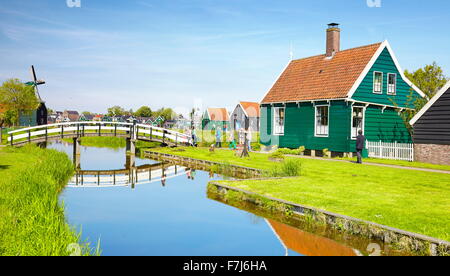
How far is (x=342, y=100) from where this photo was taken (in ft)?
→ 72.5

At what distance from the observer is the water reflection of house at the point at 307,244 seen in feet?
24.5

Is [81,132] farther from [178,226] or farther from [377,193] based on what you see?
[377,193]

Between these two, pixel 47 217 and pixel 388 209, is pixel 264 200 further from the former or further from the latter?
pixel 47 217

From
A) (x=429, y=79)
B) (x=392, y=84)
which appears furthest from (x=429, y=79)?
(x=392, y=84)

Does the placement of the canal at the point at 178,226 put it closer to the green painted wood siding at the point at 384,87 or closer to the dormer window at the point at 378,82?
the green painted wood siding at the point at 384,87

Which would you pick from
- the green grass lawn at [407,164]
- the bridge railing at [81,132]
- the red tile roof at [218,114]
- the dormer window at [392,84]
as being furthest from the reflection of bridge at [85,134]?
the red tile roof at [218,114]

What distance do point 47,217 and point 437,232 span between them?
753 centimetres

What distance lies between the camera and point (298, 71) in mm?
27438

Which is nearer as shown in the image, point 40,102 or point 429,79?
point 429,79

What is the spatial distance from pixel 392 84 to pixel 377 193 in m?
14.8

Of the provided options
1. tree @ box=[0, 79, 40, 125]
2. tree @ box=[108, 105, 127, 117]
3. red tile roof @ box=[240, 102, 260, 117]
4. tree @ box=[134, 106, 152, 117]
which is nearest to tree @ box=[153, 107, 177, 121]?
tree @ box=[134, 106, 152, 117]

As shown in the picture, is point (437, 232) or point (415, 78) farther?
point (415, 78)
